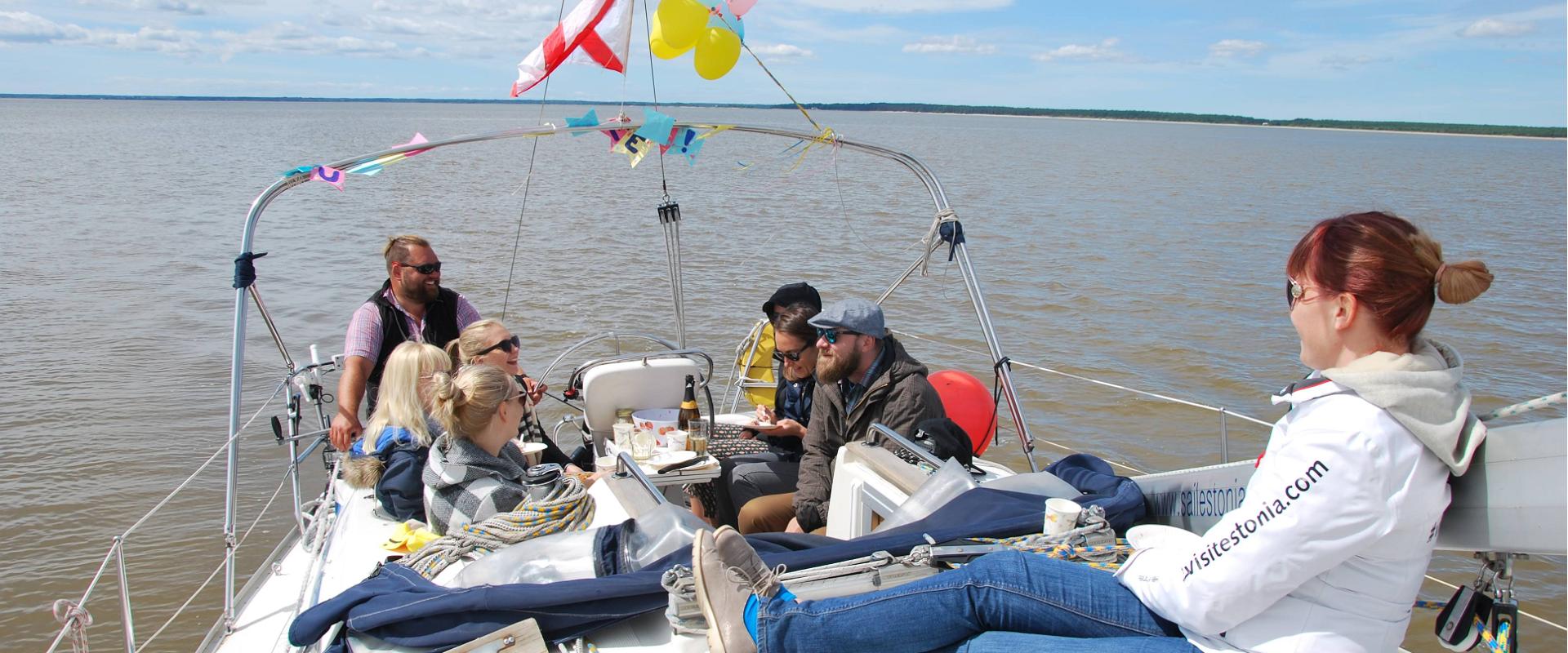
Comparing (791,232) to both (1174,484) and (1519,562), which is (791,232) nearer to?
(1519,562)

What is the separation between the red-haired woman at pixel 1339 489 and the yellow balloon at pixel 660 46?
3.10 meters

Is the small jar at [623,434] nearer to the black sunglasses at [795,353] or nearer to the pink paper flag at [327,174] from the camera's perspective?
the black sunglasses at [795,353]

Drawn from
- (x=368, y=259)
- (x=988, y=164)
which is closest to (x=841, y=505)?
(x=368, y=259)

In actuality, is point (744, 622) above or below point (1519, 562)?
above

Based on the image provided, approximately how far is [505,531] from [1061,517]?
1485 mm

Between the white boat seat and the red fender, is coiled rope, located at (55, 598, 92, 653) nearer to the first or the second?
the white boat seat

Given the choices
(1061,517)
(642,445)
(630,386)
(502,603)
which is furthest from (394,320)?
(1061,517)

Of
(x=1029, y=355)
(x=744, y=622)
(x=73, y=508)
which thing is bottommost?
(x=73, y=508)

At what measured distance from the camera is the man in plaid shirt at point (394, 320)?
4.60 metres

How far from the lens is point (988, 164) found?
35406 mm

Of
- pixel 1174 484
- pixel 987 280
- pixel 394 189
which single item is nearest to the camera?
pixel 1174 484

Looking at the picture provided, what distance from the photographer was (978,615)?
2.14m

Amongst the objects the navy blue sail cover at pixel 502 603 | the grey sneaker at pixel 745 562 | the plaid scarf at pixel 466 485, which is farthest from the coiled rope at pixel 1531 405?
the plaid scarf at pixel 466 485

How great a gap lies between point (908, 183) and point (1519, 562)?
1880 centimetres
